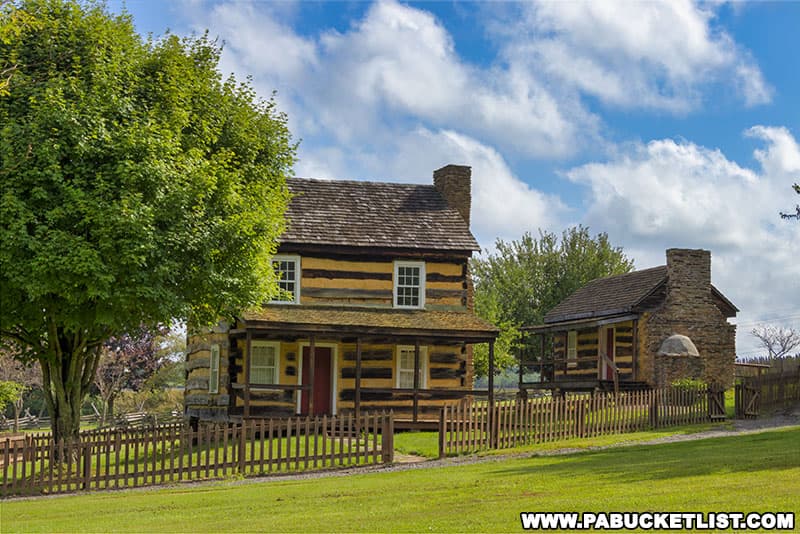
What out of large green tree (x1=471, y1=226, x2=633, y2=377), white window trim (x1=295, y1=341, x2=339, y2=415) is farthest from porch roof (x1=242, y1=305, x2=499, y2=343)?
large green tree (x1=471, y1=226, x2=633, y2=377)

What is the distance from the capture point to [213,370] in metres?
33.8

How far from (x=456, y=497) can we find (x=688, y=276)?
29.4 metres

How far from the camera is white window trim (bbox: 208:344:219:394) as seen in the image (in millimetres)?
33375

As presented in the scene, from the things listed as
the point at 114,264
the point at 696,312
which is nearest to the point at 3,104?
the point at 114,264

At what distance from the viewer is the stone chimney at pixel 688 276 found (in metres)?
41.7

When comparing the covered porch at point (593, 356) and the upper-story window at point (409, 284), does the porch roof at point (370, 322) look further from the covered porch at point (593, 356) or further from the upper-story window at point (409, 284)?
the covered porch at point (593, 356)

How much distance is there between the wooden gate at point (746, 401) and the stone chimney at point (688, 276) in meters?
9.20

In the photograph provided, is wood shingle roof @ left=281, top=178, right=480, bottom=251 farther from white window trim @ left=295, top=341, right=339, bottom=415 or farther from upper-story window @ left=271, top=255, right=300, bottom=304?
white window trim @ left=295, top=341, right=339, bottom=415

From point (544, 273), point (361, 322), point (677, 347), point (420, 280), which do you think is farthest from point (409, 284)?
point (544, 273)

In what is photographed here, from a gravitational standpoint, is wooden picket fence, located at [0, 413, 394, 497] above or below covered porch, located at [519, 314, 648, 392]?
below

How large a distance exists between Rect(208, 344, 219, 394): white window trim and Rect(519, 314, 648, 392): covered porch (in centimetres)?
1440

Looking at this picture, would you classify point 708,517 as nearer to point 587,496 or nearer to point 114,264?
point 587,496

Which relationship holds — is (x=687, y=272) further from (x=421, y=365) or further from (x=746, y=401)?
Result: (x=421, y=365)

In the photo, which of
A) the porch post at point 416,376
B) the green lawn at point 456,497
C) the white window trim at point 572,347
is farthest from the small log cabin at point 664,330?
the green lawn at point 456,497
